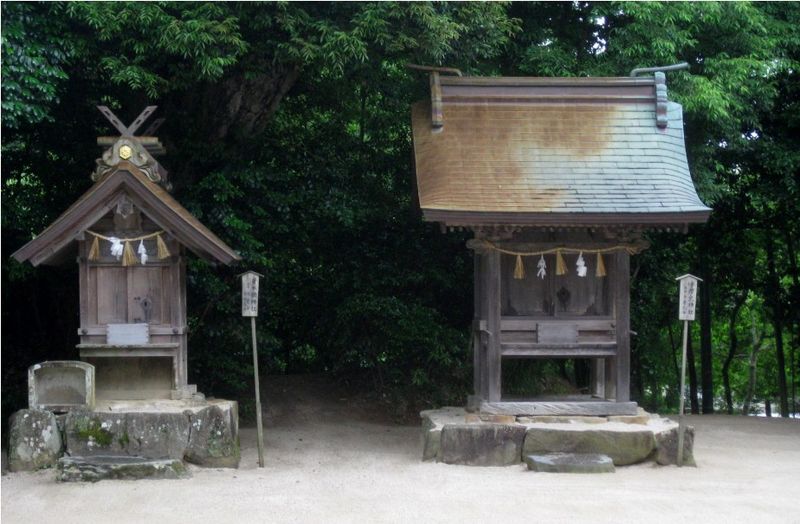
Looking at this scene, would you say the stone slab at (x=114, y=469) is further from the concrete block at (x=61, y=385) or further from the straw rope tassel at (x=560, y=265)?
the straw rope tassel at (x=560, y=265)

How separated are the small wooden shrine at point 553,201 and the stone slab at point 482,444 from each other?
0.33 metres

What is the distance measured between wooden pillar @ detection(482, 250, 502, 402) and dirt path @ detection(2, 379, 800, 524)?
1.00 metres

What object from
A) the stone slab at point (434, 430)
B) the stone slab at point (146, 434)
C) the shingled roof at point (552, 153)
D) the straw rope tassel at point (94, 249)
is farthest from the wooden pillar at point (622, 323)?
the straw rope tassel at point (94, 249)

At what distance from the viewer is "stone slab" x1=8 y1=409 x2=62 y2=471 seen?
29.6 ft

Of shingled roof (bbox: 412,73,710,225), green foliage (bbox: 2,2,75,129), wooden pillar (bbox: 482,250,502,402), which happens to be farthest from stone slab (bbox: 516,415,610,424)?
green foliage (bbox: 2,2,75,129)

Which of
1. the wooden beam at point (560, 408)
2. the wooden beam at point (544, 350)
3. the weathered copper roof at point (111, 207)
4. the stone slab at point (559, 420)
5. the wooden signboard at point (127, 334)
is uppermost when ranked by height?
the weathered copper roof at point (111, 207)

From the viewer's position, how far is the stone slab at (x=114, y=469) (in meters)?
8.60

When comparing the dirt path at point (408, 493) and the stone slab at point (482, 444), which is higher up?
the stone slab at point (482, 444)

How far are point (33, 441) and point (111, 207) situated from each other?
2693 millimetres

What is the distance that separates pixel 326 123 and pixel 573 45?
452 centimetres

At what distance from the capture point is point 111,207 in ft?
30.8

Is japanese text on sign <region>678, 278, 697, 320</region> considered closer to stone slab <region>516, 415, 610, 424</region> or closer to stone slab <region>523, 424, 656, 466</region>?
stone slab <region>523, 424, 656, 466</region>

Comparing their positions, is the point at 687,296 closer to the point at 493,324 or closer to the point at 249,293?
the point at 493,324

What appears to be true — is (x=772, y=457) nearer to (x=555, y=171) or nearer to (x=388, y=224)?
(x=555, y=171)
